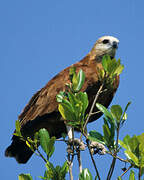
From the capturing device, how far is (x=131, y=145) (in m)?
1.92

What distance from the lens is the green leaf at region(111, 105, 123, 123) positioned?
2158 mm

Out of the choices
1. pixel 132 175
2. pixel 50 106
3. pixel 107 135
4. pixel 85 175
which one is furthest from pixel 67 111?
pixel 50 106

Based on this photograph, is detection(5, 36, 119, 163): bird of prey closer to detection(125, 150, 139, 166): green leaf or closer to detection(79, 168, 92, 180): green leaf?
detection(79, 168, 92, 180): green leaf

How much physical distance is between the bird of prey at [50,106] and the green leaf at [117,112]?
184cm

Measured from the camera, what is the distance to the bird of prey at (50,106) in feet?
13.5

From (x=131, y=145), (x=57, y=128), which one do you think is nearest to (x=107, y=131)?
(x=131, y=145)

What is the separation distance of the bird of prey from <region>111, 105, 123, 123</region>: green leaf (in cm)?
→ 184

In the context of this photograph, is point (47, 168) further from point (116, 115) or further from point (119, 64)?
point (119, 64)

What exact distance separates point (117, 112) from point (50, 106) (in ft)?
6.70

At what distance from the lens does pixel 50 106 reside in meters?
4.14

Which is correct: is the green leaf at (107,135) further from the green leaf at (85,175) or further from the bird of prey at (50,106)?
the bird of prey at (50,106)

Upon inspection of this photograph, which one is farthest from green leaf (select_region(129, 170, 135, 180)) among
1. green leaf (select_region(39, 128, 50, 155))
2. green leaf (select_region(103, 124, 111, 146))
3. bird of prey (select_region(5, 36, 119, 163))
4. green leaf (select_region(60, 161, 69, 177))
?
bird of prey (select_region(5, 36, 119, 163))

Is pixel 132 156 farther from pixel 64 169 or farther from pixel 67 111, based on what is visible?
pixel 64 169

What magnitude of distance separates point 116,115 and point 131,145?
0.29 meters
